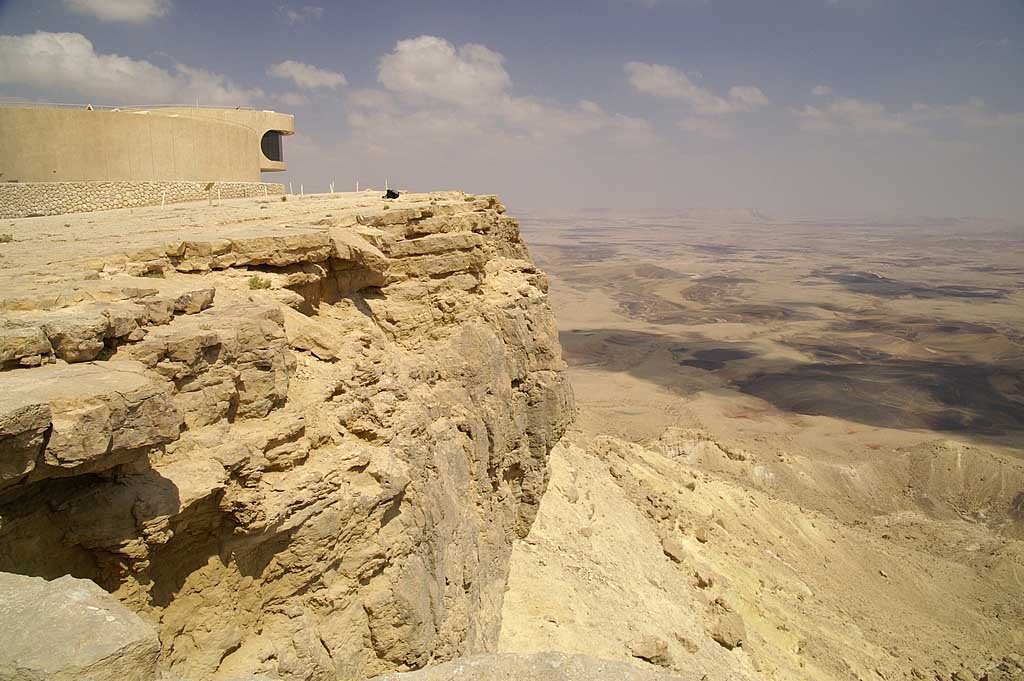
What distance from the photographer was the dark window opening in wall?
2369cm

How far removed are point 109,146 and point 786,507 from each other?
2460 centimetres

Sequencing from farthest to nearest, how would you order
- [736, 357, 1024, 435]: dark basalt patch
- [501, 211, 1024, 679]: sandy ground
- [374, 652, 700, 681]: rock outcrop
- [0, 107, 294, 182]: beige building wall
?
[736, 357, 1024, 435]: dark basalt patch → [0, 107, 294, 182]: beige building wall → [501, 211, 1024, 679]: sandy ground → [374, 652, 700, 681]: rock outcrop

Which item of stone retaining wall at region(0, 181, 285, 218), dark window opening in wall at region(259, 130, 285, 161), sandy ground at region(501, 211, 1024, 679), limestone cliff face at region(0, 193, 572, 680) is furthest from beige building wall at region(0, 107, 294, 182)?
sandy ground at region(501, 211, 1024, 679)

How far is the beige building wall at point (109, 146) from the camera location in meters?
16.1

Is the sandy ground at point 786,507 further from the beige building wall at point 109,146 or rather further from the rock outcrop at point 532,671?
the beige building wall at point 109,146

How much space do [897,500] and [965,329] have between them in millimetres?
48097

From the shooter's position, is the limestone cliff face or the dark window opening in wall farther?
the dark window opening in wall

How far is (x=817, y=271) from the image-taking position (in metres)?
110

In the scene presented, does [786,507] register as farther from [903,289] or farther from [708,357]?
[903,289]

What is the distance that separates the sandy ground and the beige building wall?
1465 cm

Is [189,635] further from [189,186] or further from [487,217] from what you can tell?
[189,186]

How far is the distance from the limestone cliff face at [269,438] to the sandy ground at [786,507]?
3652 mm

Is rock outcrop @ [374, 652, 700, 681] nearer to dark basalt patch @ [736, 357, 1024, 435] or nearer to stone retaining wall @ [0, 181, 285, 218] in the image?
stone retaining wall @ [0, 181, 285, 218]

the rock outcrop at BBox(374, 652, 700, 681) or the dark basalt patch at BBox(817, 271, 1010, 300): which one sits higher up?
the rock outcrop at BBox(374, 652, 700, 681)
